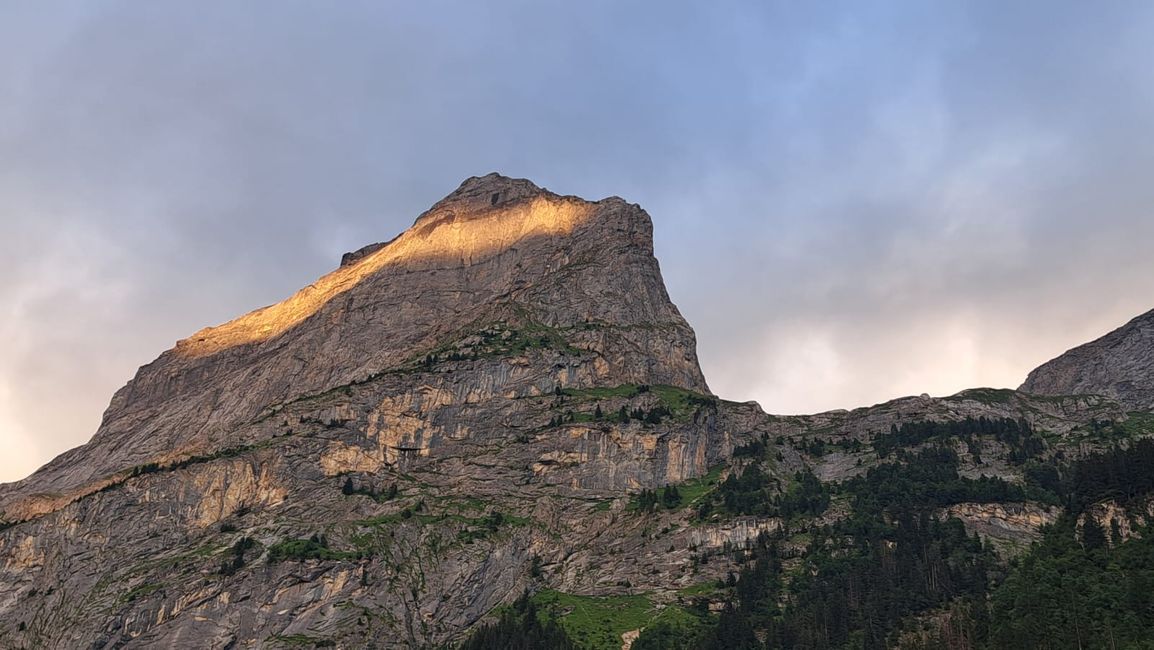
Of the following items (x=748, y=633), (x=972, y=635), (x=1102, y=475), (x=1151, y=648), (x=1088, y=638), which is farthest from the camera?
(x=748, y=633)

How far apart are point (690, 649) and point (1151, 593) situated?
7923 cm

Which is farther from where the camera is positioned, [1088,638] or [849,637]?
[849,637]

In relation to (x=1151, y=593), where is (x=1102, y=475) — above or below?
above

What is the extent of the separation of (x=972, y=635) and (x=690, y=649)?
52784 mm

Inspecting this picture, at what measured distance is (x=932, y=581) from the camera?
651 feet

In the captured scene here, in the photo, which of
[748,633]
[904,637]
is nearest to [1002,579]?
[904,637]

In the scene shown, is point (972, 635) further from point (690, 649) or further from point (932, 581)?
point (690, 649)

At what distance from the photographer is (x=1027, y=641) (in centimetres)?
14800

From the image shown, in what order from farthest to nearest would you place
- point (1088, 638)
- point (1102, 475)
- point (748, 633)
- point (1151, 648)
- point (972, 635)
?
1. point (748, 633)
2. point (1102, 475)
3. point (972, 635)
4. point (1088, 638)
5. point (1151, 648)

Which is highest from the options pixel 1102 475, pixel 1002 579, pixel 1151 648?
pixel 1102 475

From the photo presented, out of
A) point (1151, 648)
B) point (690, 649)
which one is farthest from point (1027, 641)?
point (690, 649)

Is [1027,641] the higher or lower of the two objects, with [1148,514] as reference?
lower

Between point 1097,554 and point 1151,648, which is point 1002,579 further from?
point 1151,648

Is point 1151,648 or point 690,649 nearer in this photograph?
point 1151,648
